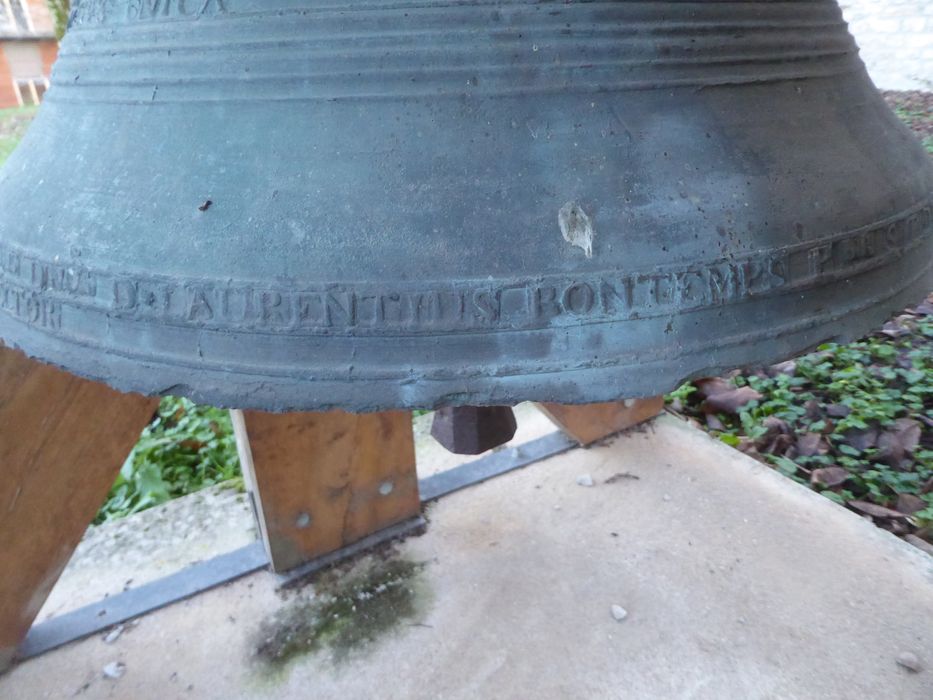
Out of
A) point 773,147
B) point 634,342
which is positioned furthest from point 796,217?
point 634,342

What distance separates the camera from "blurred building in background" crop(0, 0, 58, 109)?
4.30 metres

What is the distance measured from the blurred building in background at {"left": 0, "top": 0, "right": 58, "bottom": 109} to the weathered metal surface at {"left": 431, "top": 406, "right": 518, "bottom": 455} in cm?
388

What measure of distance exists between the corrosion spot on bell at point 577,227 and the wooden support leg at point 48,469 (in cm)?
115

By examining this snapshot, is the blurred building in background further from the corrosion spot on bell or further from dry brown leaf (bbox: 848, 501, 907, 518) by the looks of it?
the corrosion spot on bell

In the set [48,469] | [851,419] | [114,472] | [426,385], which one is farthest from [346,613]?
[851,419]

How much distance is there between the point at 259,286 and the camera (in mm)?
504

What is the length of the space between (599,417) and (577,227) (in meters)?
1.73

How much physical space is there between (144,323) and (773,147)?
0.49 m

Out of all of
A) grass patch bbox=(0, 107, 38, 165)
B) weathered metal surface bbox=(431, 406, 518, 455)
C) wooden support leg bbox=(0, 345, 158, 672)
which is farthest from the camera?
grass patch bbox=(0, 107, 38, 165)

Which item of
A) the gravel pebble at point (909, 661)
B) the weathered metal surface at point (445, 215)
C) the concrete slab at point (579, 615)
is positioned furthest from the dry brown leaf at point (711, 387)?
the weathered metal surface at point (445, 215)

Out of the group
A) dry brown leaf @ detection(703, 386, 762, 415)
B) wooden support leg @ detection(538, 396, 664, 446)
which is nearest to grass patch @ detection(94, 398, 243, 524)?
wooden support leg @ detection(538, 396, 664, 446)

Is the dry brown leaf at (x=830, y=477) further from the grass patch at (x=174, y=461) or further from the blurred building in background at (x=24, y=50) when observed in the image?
the blurred building in background at (x=24, y=50)

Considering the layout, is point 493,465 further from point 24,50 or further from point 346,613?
point 24,50

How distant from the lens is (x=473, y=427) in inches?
44.4
